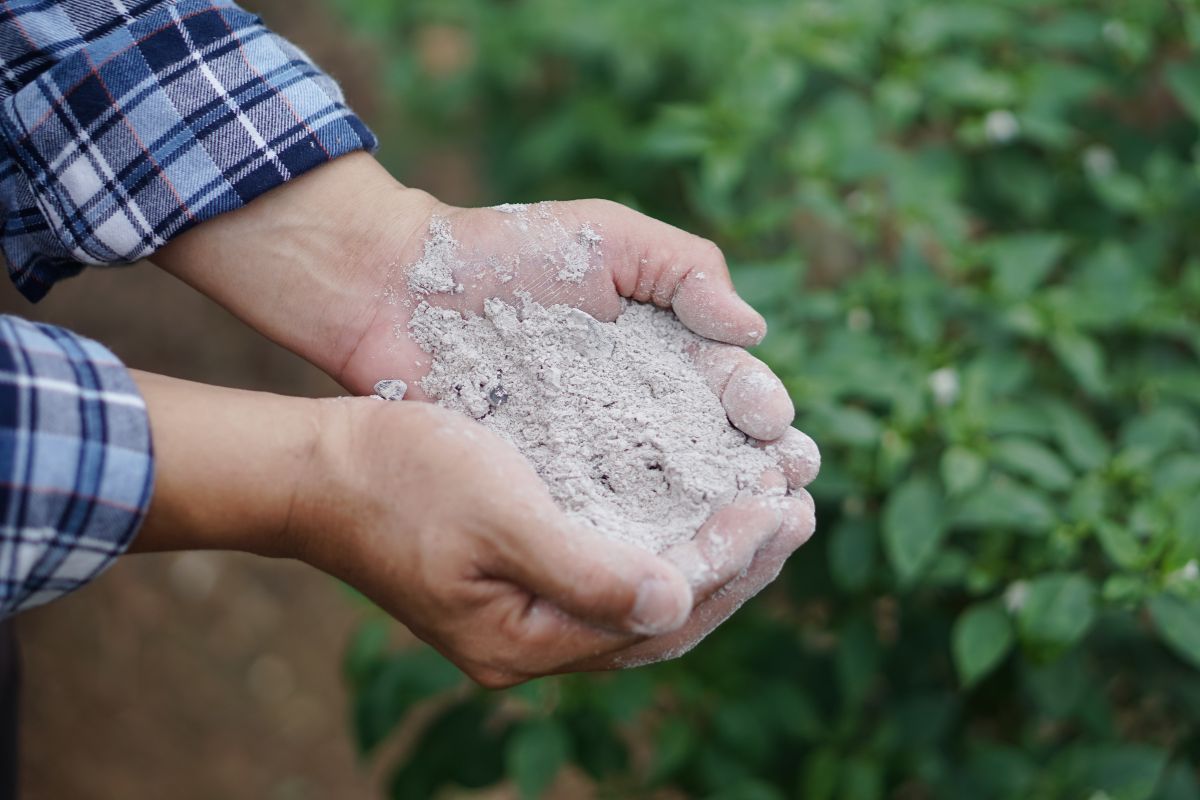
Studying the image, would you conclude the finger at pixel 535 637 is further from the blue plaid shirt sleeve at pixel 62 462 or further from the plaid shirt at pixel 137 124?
the plaid shirt at pixel 137 124

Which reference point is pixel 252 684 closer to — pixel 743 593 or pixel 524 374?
pixel 524 374

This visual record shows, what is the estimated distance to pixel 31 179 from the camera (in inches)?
56.4

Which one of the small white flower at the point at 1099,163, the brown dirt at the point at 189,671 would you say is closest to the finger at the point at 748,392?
the small white flower at the point at 1099,163

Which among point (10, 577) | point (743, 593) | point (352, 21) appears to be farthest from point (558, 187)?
point (10, 577)

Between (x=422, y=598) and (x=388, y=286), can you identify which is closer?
(x=422, y=598)

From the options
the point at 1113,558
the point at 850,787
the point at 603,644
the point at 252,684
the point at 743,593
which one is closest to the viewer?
the point at 603,644

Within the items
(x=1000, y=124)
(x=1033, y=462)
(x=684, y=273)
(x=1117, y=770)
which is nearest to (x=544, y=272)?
(x=684, y=273)

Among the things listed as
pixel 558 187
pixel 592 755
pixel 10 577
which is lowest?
pixel 592 755

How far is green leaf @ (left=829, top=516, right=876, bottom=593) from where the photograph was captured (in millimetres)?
1690

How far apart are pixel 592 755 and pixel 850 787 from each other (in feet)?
1.54

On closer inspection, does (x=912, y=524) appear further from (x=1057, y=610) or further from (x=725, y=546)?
(x=725, y=546)

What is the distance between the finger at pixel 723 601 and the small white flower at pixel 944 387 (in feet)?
1.57

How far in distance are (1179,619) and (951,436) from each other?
1.36 ft

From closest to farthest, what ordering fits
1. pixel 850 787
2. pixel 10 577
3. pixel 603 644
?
pixel 10 577 → pixel 603 644 → pixel 850 787
